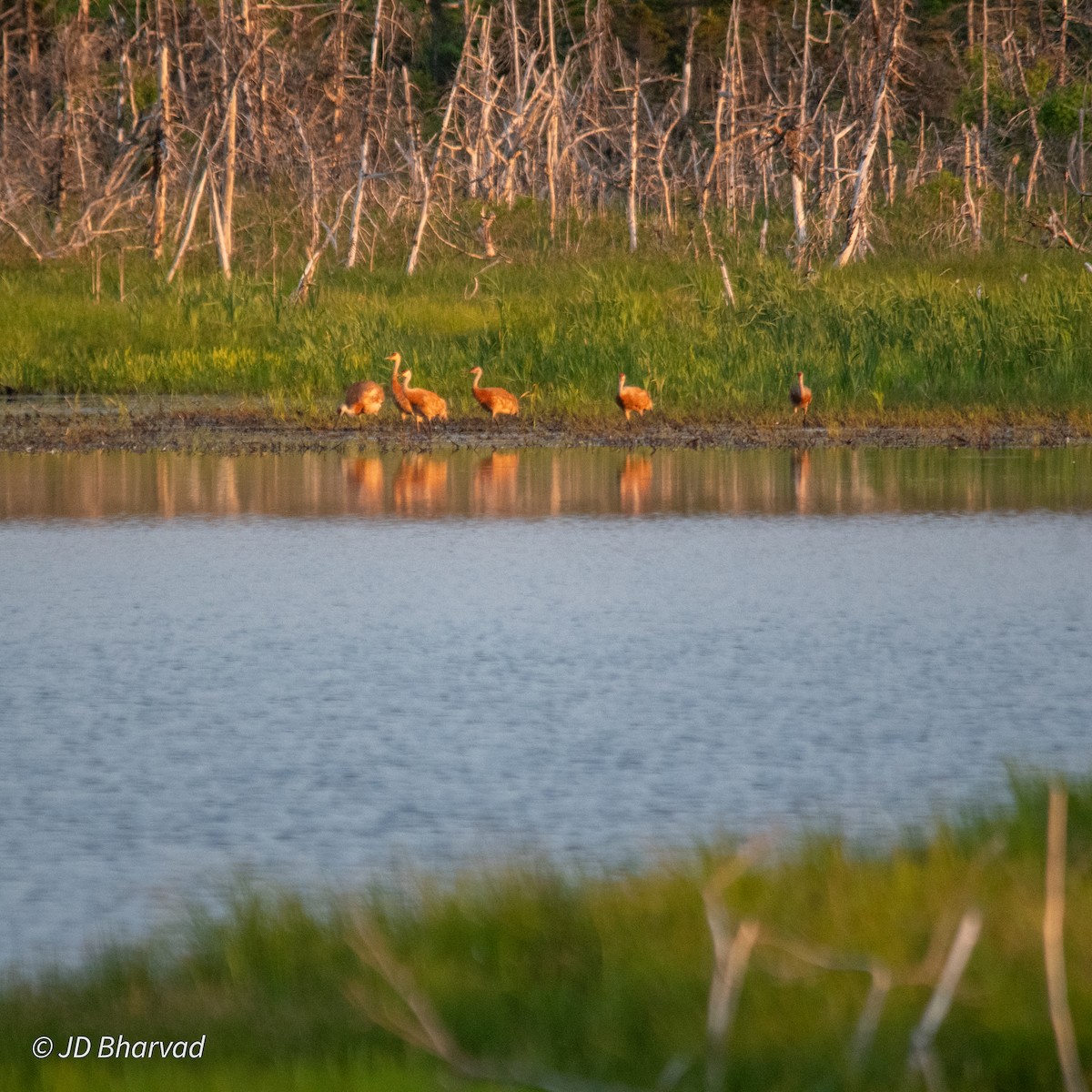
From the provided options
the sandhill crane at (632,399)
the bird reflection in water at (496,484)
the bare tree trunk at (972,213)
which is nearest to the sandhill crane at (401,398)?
the bird reflection in water at (496,484)

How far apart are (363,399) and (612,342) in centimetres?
346

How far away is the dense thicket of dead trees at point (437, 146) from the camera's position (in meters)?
28.1

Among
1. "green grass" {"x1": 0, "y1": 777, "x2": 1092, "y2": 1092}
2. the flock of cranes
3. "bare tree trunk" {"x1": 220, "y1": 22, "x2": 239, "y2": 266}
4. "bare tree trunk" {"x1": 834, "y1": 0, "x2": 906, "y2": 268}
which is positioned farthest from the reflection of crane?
"green grass" {"x1": 0, "y1": 777, "x2": 1092, "y2": 1092}

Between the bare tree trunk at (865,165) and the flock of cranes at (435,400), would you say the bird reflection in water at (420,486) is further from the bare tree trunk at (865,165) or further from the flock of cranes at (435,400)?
the bare tree trunk at (865,165)

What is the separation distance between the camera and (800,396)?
20.1 meters

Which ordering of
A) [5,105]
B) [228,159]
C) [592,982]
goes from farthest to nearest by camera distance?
1. [5,105]
2. [228,159]
3. [592,982]

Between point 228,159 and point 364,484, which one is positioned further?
point 228,159

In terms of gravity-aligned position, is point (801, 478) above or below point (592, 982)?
above

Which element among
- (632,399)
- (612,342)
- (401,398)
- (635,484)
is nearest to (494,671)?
(635,484)

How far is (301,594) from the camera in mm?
11195

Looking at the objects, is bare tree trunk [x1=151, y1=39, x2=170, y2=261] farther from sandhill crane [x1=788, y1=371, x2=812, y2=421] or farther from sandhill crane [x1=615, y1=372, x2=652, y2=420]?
sandhill crane [x1=788, y1=371, x2=812, y2=421]

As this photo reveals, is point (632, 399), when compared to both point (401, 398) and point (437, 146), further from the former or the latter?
point (437, 146)

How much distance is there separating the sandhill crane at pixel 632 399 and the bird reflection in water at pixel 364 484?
2676mm

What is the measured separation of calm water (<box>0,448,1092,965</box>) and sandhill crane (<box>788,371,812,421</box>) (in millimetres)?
4025
